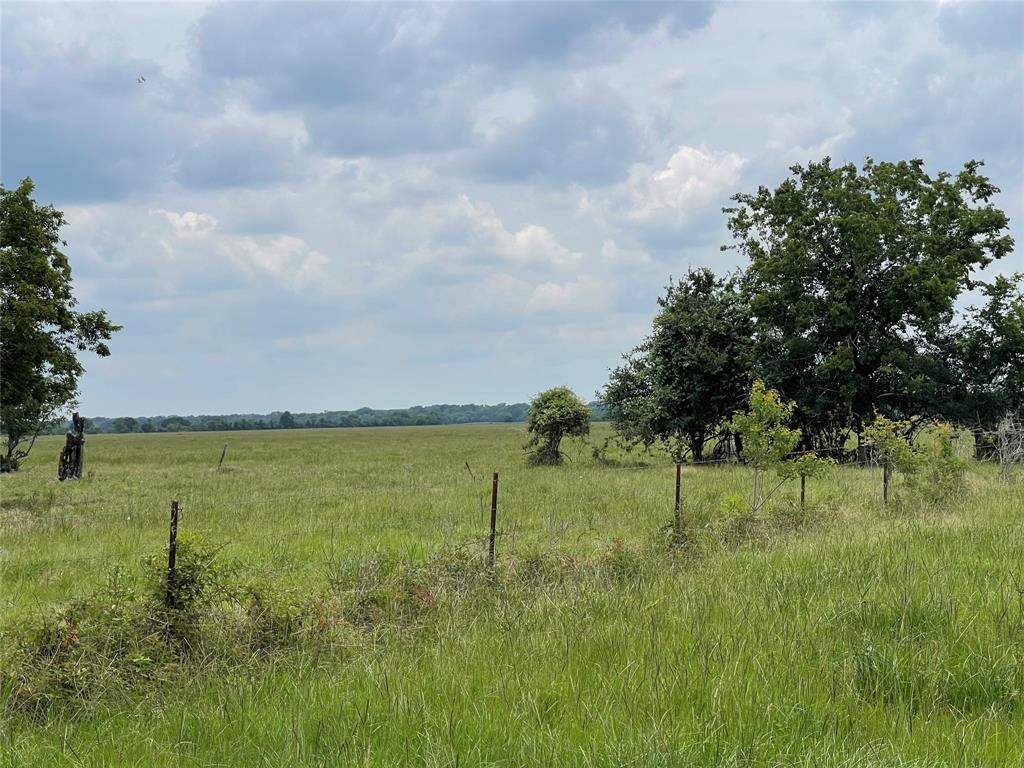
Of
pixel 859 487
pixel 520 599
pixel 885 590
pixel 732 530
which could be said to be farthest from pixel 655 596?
pixel 859 487

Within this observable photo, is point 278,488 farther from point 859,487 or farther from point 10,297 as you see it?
point 859,487

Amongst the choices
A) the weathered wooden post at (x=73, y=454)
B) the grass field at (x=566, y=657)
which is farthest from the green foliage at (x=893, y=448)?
the weathered wooden post at (x=73, y=454)

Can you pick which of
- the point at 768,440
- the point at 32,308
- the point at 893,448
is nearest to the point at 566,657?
the point at 768,440

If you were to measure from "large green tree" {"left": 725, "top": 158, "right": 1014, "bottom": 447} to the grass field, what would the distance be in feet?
69.8

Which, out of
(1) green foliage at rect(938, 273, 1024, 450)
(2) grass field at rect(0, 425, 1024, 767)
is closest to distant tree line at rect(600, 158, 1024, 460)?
(1) green foliage at rect(938, 273, 1024, 450)

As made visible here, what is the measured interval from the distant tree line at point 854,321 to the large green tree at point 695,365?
66 millimetres

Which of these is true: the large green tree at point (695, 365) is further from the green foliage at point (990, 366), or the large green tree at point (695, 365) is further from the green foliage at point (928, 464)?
the green foliage at point (928, 464)

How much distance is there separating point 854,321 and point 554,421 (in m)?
13.8

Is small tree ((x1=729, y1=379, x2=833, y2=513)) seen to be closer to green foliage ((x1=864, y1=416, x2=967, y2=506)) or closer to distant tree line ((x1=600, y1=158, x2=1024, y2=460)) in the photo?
green foliage ((x1=864, y1=416, x2=967, y2=506))

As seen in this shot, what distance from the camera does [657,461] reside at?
35375 millimetres

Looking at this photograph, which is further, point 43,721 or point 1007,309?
point 1007,309

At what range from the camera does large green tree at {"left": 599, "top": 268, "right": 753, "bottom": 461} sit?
109 ft

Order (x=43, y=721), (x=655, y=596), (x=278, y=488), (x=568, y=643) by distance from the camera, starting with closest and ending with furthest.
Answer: (x=43, y=721) → (x=568, y=643) → (x=655, y=596) → (x=278, y=488)

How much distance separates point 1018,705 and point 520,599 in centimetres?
444
